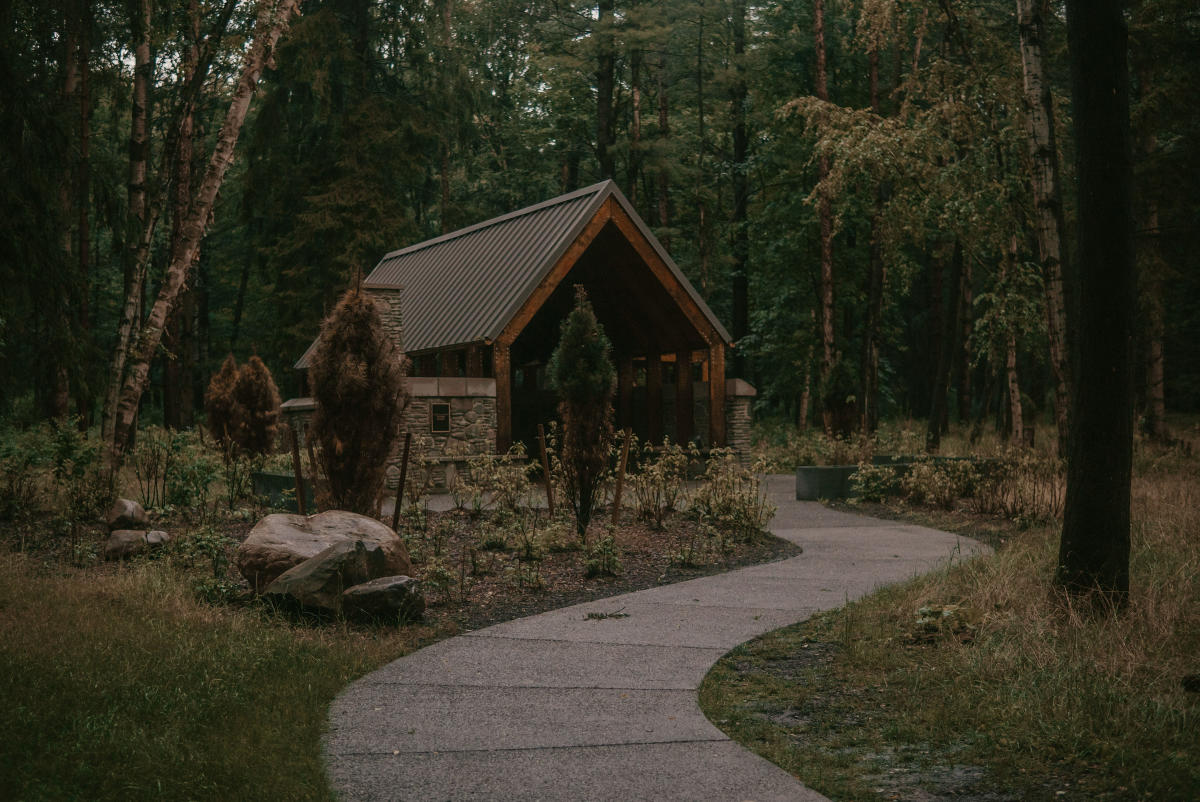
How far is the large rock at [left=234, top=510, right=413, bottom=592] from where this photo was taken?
335 inches

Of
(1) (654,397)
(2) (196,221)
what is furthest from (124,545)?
(1) (654,397)

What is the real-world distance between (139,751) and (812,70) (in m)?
31.6

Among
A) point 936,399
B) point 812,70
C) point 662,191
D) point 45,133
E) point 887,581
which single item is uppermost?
point 812,70

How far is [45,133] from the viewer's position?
9.66 m

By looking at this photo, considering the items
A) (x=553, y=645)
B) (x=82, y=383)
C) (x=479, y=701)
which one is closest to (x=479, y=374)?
(x=82, y=383)

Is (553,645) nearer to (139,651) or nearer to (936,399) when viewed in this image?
(139,651)

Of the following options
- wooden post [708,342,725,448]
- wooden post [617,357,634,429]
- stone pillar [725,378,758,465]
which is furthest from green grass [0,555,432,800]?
wooden post [617,357,634,429]

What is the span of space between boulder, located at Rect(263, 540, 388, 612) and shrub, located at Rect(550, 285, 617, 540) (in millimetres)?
4215

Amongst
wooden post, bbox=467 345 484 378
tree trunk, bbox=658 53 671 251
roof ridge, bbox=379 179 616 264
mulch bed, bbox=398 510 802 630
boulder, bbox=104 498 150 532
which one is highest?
tree trunk, bbox=658 53 671 251

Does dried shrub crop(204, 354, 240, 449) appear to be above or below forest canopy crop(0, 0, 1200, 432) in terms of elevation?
below

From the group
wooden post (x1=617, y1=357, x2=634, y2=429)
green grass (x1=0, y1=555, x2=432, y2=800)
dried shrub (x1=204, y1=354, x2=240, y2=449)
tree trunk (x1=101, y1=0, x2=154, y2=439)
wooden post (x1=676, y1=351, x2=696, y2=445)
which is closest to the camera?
green grass (x1=0, y1=555, x2=432, y2=800)

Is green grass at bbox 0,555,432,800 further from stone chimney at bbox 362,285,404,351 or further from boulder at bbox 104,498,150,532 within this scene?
stone chimney at bbox 362,285,404,351

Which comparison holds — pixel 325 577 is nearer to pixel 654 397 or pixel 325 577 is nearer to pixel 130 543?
pixel 130 543

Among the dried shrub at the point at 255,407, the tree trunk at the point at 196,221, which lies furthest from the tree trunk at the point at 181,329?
the tree trunk at the point at 196,221
